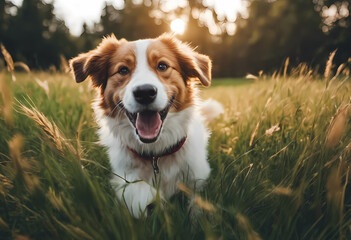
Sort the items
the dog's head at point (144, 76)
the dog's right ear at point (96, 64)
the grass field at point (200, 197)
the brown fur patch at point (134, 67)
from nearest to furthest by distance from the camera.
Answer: the grass field at point (200, 197) < the dog's head at point (144, 76) < the brown fur patch at point (134, 67) < the dog's right ear at point (96, 64)

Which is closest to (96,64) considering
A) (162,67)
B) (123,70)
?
(123,70)

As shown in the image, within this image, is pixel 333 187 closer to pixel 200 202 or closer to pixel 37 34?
pixel 200 202

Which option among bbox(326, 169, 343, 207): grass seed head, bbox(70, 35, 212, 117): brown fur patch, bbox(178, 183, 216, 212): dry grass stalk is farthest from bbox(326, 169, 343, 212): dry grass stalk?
bbox(70, 35, 212, 117): brown fur patch

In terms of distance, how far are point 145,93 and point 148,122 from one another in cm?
34

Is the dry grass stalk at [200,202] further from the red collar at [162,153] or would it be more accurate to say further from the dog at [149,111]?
the red collar at [162,153]

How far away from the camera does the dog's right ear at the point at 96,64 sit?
Answer: 260 centimetres

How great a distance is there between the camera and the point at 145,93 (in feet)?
6.60

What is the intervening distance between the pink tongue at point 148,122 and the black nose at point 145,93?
22 cm

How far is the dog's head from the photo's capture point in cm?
211

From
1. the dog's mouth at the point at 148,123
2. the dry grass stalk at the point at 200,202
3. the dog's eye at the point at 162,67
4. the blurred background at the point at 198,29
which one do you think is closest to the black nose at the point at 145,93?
the dog's mouth at the point at 148,123

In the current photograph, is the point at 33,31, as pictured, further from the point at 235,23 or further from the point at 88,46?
the point at 235,23

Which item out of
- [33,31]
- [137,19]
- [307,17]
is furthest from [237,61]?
[33,31]

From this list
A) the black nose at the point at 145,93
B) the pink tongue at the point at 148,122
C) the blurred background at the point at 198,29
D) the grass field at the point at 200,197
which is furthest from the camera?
the blurred background at the point at 198,29

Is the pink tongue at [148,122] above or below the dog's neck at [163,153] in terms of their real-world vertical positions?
above
